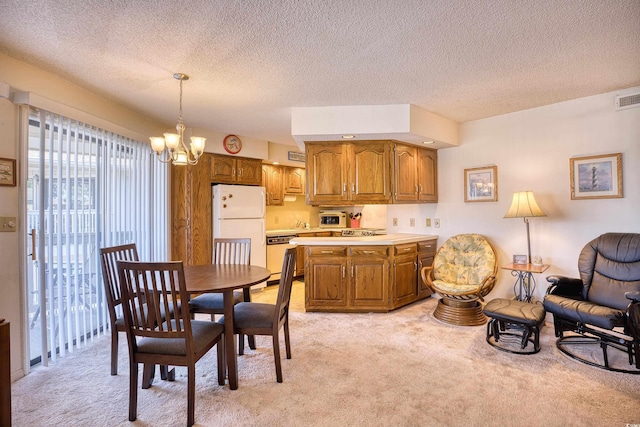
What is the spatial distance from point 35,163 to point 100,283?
1.22 metres

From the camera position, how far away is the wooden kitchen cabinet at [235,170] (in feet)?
15.1

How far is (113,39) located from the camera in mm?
2129

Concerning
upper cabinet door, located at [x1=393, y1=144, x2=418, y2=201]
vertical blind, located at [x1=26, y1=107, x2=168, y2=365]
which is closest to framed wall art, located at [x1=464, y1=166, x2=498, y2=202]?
upper cabinet door, located at [x1=393, y1=144, x2=418, y2=201]

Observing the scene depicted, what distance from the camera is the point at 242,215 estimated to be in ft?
15.4

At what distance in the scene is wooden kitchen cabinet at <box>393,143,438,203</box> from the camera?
395cm

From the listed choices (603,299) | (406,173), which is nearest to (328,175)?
(406,173)

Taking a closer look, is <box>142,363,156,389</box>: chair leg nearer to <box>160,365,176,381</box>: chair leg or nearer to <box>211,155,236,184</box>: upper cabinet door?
<box>160,365,176,381</box>: chair leg

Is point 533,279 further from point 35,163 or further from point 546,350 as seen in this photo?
point 35,163

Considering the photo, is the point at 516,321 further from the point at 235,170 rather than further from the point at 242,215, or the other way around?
the point at 235,170

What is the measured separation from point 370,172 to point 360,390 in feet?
7.98

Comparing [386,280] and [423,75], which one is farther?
[386,280]

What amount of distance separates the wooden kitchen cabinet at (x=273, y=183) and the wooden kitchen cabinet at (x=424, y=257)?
101 inches

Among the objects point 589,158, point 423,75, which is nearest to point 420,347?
point 423,75

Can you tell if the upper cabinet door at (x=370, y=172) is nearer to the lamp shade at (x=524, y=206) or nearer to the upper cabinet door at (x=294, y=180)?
the lamp shade at (x=524, y=206)
